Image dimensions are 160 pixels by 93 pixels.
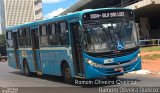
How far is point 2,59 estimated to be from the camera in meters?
60.6

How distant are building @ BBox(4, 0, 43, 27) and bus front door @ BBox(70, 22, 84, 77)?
443 ft

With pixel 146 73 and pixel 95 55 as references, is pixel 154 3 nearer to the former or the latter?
pixel 146 73

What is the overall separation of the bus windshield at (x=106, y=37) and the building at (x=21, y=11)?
136m

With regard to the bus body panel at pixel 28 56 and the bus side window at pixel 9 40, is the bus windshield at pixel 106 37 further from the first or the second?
the bus side window at pixel 9 40

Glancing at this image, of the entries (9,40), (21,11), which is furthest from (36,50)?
(21,11)

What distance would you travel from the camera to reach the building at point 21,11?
498 feet

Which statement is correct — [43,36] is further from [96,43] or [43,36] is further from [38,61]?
[96,43]

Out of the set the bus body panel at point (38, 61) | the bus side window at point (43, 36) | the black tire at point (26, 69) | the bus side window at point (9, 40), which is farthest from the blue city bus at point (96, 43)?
the bus side window at point (9, 40)

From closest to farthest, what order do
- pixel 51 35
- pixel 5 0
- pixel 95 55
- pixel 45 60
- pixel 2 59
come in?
pixel 95 55 < pixel 51 35 < pixel 45 60 < pixel 2 59 < pixel 5 0

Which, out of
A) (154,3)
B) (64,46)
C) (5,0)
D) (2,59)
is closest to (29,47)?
(64,46)

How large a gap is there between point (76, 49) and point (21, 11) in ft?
469

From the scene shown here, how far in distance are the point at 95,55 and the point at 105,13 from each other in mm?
1593

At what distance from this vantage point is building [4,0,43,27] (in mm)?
151750

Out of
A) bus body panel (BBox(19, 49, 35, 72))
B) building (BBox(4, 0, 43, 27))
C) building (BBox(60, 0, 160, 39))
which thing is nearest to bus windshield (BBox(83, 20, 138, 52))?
bus body panel (BBox(19, 49, 35, 72))
